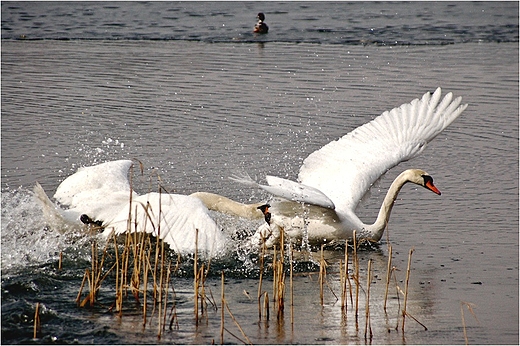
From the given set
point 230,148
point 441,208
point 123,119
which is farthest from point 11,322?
point 123,119

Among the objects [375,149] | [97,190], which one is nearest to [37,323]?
[97,190]

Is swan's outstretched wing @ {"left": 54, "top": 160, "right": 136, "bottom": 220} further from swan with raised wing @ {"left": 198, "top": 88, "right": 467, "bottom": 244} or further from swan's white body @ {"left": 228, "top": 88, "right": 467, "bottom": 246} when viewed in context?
swan's white body @ {"left": 228, "top": 88, "right": 467, "bottom": 246}

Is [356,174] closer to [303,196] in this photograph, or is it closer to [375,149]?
[375,149]

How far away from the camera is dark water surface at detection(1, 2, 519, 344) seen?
623cm

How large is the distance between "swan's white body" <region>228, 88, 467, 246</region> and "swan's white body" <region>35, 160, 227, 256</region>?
72 centimetres

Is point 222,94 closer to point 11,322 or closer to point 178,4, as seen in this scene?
point 11,322

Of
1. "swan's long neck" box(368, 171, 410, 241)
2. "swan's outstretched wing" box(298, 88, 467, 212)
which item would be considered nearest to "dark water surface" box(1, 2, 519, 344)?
"swan's long neck" box(368, 171, 410, 241)

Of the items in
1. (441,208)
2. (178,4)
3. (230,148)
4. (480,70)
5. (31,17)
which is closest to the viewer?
(441,208)

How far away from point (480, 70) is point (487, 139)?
18.3 feet


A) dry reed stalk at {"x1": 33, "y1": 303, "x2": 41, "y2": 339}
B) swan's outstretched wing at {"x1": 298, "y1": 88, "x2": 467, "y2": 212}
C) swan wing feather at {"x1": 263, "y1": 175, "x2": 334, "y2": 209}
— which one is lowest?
dry reed stalk at {"x1": 33, "y1": 303, "x2": 41, "y2": 339}

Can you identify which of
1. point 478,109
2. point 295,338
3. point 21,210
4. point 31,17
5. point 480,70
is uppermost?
point 31,17

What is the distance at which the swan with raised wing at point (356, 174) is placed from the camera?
27.0 ft

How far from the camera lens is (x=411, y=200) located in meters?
9.62

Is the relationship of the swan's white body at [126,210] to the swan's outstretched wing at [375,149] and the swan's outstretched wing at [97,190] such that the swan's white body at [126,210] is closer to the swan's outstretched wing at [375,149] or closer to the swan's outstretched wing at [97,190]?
the swan's outstretched wing at [97,190]
